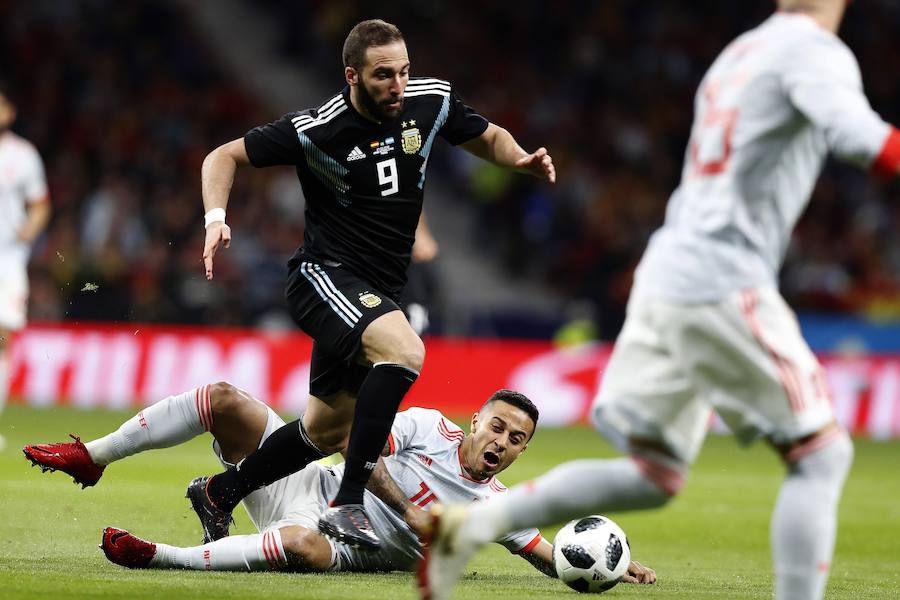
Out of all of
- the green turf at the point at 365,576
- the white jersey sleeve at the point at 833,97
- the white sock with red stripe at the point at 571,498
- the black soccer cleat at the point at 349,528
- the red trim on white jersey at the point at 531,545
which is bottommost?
the green turf at the point at 365,576

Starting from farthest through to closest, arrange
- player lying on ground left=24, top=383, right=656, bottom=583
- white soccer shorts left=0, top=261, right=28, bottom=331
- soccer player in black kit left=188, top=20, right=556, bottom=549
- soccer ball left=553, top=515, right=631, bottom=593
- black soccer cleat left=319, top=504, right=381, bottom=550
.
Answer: white soccer shorts left=0, top=261, right=28, bottom=331
soccer player in black kit left=188, top=20, right=556, bottom=549
player lying on ground left=24, top=383, right=656, bottom=583
soccer ball left=553, top=515, right=631, bottom=593
black soccer cleat left=319, top=504, right=381, bottom=550

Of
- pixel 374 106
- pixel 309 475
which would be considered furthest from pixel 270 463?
pixel 374 106

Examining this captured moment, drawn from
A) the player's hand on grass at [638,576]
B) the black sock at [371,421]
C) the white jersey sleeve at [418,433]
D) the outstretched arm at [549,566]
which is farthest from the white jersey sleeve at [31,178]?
the player's hand on grass at [638,576]

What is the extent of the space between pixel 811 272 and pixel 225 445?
41.9 feet

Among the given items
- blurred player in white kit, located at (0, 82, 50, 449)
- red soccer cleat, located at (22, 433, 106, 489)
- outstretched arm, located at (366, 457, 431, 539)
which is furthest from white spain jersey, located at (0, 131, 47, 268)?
outstretched arm, located at (366, 457, 431, 539)

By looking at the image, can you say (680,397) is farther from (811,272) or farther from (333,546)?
(811,272)

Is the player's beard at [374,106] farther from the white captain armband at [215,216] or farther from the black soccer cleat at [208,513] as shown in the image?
the black soccer cleat at [208,513]

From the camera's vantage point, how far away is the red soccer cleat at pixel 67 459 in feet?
19.0

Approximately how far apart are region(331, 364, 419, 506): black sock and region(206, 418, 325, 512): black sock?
42 centimetres

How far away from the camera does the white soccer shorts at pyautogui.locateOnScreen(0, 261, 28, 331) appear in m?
10.5

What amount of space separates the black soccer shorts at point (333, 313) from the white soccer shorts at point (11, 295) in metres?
5.25

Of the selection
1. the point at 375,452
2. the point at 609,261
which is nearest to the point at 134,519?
the point at 375,452

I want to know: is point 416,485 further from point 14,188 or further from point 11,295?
point 14,188

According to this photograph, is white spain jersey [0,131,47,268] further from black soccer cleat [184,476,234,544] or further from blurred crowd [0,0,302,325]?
black soccer cleat [184,476,234,544]
